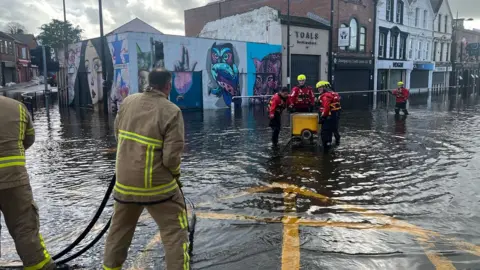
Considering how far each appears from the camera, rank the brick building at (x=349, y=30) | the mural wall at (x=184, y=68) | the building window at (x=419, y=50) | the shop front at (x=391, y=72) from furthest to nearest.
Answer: the building window at (x=419, y=50) → the shop front at (x=391, y=72) → the brick building at (x=349, y=30) → the mural wall at (x=184, y=68)

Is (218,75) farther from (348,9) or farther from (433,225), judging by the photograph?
(433,225)

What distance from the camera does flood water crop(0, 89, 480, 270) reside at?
4.18 metres

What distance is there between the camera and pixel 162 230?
328 cm

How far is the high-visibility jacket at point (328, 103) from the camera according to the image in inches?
384

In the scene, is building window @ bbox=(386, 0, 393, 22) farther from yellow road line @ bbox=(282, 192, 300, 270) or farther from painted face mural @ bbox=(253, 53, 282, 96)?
yellow road line @ bbox=(282, 192, 300, 270)

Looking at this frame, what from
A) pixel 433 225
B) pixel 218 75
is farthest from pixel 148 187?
pixel 218 75

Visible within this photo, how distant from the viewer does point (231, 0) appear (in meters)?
37.3

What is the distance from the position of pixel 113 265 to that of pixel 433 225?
11.9 ft

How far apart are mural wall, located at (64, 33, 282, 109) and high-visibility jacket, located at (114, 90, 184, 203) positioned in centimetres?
1596

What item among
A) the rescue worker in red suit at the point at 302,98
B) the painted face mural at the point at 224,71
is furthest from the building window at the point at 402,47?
the rescue worker in red suit at the point at 302,98

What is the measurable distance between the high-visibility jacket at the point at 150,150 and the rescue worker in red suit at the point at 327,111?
7.01 m

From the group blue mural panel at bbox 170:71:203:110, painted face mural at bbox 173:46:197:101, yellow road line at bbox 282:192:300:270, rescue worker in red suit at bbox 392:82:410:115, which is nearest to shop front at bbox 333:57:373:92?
blue mural panel at bbox 170:71:203:110

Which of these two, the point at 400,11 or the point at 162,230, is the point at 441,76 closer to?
the point at 400,11

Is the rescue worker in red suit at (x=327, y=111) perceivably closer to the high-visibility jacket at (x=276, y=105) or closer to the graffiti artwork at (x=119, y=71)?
the high-visibility jacket at (x=276, y=105)
